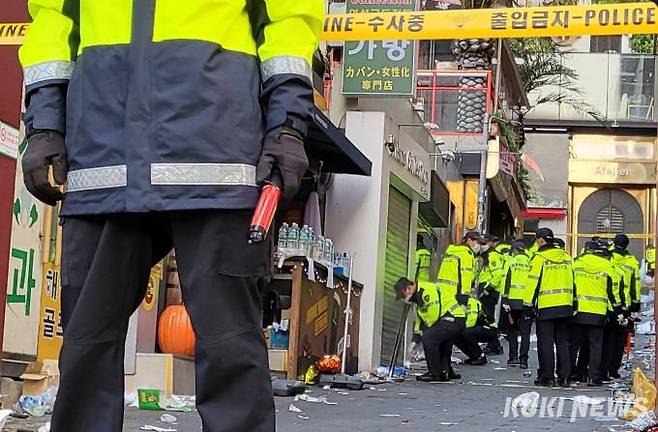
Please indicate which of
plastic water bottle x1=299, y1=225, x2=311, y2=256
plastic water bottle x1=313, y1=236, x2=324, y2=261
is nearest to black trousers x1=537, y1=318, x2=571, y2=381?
plastic water bottle x1=313, y1=236, x2=324, y2=261

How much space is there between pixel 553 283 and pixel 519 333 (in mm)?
4117

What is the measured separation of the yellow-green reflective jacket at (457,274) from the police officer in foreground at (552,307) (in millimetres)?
1039

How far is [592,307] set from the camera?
47.6 ft

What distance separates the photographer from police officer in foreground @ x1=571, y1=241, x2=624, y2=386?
47.7 ft

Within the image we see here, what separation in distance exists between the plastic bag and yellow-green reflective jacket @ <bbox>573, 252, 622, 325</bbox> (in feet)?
16.8

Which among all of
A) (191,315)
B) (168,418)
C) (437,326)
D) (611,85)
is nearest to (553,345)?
(437,326)

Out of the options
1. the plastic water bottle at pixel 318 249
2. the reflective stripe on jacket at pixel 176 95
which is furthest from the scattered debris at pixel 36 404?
the plastic water bottle at pixel 318 249

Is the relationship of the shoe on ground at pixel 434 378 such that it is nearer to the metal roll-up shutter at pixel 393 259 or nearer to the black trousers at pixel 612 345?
the metal roll-up shutter at pixel 393 259

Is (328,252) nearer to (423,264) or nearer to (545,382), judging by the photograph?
(545,382)

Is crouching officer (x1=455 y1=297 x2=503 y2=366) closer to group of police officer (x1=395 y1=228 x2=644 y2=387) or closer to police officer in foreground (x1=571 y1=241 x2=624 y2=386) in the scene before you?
group of police officer (x1=395 y1=228 x2=644 y2=387)

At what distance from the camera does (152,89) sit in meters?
3.27

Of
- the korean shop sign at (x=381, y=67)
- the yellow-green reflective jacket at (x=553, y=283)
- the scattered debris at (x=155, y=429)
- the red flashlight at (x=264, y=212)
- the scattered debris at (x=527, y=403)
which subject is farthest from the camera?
the korean shop sign at (x=381, y=67)

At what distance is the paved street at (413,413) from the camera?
786 cm

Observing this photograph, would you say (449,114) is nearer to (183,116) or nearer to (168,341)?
(168,341)
